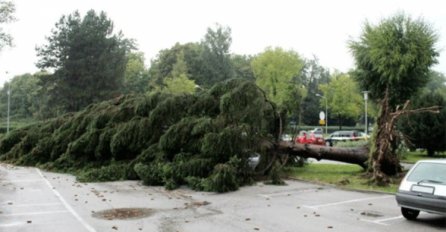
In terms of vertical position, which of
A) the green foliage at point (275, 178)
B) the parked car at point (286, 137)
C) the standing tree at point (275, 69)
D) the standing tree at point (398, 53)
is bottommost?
the green foliage at point (275, 178)

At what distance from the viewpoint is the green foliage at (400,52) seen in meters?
30.1

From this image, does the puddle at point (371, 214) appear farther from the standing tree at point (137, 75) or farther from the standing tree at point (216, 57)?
the standing tree at point (137, 75)

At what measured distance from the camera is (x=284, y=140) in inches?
725

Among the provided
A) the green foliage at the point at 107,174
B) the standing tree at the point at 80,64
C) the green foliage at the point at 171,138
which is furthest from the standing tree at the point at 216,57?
the green foliage at the point at 107,174

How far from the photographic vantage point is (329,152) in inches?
694

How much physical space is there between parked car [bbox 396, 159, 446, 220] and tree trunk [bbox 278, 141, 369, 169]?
7.19m

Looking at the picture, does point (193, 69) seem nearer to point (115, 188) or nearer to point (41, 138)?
point (41, 138)

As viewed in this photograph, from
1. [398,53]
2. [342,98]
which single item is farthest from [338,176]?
[342,98]

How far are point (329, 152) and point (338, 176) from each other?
3.06ft

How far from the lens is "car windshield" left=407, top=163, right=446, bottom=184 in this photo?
9375mm

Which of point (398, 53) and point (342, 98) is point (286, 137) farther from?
point (342, 98)

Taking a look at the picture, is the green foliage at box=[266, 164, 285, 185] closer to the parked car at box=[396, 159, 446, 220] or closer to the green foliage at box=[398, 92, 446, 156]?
the parked car at box=[396, 159, 446, 220]

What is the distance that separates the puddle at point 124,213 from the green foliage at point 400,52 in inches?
881

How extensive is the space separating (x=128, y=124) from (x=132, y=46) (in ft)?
248
